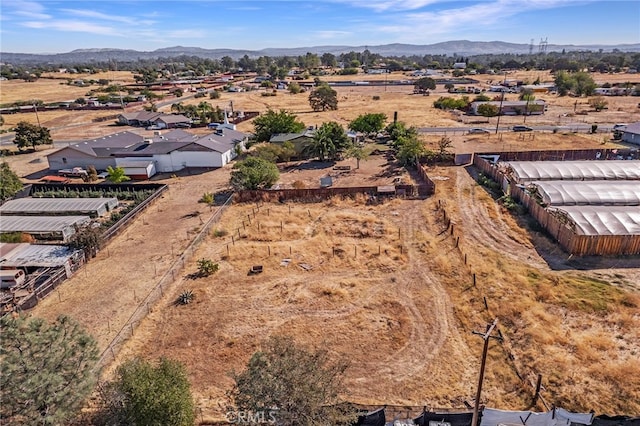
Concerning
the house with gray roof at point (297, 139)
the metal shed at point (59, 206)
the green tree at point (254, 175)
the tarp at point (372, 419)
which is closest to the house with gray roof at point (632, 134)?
the house with gray roof at point (297, 139)

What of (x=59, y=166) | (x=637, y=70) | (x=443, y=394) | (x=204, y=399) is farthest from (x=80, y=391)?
(x=637, y=70)

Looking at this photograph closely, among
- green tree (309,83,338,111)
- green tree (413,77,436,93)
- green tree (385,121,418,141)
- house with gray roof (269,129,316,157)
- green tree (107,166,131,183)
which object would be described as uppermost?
green tree (413,77,436,93)

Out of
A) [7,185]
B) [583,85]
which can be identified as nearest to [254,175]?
[7,185]

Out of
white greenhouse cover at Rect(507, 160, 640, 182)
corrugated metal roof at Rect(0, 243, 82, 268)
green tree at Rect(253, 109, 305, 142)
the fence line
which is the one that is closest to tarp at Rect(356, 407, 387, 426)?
the fence line

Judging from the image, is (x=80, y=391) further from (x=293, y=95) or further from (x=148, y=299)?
(x=293, y=95)

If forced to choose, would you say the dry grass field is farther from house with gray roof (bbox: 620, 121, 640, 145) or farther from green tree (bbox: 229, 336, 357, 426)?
house with gray roof (bbox: 620, 121, 640, 145)

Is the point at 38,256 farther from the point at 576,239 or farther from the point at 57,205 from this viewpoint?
the point at 576,239
